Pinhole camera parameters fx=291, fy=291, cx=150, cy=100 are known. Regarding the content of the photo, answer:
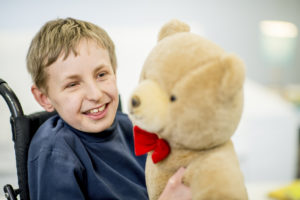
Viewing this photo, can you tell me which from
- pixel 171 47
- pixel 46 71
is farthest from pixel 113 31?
pixel 171 47

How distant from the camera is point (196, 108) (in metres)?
0.48

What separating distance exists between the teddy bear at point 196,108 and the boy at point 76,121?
9.6 inches

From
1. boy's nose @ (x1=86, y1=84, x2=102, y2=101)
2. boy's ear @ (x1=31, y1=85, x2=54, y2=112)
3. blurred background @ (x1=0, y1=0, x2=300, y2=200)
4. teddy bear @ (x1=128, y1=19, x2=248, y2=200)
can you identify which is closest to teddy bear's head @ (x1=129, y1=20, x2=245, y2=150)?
teddy bear @ (x1=128, y1=19, x2=248, y2=200)

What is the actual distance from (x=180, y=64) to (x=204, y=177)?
200 millimetres

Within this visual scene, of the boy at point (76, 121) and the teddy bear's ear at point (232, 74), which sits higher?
the teddy bear's ear at point (232, 74)

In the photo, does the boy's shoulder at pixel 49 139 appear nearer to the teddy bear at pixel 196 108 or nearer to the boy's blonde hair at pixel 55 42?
the boy's blonde hair at pixel 55 42

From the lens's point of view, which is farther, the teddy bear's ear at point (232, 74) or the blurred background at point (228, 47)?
the blurred background at point (228, 47)

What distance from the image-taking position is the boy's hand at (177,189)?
55 centimetres

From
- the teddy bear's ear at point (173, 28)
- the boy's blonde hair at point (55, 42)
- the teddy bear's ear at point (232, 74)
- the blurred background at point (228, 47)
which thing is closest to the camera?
the teddy bear's ear at point (232, 74)

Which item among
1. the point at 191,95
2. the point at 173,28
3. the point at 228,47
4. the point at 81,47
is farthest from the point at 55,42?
the point at 228,47

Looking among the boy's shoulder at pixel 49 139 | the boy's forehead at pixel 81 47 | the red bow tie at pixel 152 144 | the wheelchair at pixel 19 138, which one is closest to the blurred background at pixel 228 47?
the wheelchair at pixel 19 138

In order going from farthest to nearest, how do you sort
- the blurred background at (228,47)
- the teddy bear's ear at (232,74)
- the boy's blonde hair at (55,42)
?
the blurred background at (228,47), the boy's blonde hair at (55,42), the teddy bear's ear at (232,74)

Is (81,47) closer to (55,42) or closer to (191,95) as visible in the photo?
(55,42)

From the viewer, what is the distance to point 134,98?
1.65ft
